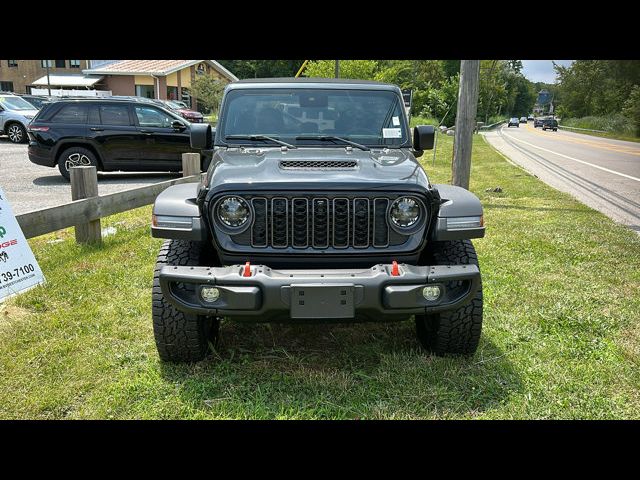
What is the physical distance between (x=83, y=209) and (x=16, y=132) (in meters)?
16.7

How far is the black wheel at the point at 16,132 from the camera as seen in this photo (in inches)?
779

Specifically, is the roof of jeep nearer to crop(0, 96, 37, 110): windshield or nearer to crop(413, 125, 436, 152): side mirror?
crop(413, 125, 436, 152): side mirror

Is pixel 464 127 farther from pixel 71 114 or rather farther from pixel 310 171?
pixel 71 114

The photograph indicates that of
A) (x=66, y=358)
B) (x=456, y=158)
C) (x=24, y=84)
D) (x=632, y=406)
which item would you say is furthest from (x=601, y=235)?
(x=24, y=84)

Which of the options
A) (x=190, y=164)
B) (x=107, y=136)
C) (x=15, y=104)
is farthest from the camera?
(x=15, y=104)

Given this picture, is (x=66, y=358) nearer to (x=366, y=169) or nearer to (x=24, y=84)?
(x=366, y=169)

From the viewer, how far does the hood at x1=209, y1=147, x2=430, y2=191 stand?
3.18 m

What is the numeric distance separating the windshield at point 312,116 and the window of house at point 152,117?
805cm

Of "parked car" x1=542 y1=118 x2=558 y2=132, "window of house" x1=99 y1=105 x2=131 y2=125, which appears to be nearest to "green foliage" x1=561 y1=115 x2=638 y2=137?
"parked car" x1=542 y1=118 x2=558 y2=132

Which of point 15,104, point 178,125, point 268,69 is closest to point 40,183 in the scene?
point 178,125

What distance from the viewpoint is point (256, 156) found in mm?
3742

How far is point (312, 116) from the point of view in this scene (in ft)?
14.0

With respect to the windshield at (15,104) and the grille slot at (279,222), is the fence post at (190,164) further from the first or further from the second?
the windshield at (15,104)

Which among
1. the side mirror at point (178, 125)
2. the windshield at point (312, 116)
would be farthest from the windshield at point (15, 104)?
the windshield at point (312, 116)
